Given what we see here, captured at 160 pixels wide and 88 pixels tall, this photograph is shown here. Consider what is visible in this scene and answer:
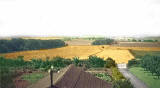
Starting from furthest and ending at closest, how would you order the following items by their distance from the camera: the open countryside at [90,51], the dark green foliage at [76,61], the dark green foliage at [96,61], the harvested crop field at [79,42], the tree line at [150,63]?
the dark green foliage at [96,61]
the dark green foliage at [76,61]
the harvested crop field at [79,42]
the tree line at [150,63]
the open countryside at [90,51]

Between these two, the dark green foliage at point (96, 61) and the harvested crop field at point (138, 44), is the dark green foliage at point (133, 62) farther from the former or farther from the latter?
the harvested crop field at point (138, 44)

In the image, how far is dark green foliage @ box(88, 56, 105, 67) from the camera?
3631 centimetres

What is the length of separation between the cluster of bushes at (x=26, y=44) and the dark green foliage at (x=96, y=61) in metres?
8.36

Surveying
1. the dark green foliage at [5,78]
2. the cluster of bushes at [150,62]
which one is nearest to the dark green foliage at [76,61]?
the cluster of bushes at [150,62]

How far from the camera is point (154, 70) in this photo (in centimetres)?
3089

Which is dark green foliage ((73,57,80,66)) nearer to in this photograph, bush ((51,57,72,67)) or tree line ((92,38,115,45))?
bush ((51,57,72,67))

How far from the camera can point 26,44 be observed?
908 inches

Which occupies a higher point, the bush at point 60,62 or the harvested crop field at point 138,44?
the harvested crop field at point 138,44

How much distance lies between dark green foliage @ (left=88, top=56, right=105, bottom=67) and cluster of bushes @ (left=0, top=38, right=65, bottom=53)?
8.36 meters

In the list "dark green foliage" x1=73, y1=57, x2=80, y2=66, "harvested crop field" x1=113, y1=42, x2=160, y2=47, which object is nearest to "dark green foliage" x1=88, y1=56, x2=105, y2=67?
"dark green foliage" x1=73, y1=57, x2=80, y2=66

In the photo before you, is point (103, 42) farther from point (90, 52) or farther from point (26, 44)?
point (26, 44)

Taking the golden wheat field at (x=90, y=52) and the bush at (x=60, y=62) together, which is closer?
the golden wheat field at (x=90, y=52)

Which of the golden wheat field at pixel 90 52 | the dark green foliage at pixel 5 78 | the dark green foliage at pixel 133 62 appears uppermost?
the dark green foliage at pixel 5 78

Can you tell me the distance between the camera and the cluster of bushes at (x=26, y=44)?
17.9 m
